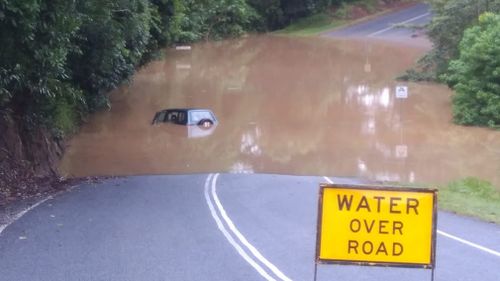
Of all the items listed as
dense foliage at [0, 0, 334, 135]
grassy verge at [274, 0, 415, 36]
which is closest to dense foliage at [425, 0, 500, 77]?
dense foliage at [0, 0, 334, 135]

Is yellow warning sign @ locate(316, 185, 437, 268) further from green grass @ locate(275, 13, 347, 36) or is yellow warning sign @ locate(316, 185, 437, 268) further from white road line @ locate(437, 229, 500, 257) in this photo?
green grass @ locate(275, 13, 347, 36)

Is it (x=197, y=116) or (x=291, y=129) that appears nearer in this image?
(x=197, y=116)

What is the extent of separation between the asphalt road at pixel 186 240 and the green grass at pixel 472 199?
2.52 ft

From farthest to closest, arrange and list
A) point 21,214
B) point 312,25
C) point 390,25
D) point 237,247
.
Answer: point 312,25, point 390,25, point 21,214, point 237,247

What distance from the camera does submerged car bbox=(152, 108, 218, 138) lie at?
3338 cm

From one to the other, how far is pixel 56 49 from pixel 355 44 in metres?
52.8

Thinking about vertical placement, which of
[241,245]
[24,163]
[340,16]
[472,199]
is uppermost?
[340,16]

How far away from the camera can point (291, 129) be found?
113 ft

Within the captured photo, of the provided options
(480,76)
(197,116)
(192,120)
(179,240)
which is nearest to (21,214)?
(179,240)

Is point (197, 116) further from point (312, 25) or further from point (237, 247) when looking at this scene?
point (312, 25)

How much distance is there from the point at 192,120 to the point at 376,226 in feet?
87.8

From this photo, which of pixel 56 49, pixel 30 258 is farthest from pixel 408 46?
pixel 30 258

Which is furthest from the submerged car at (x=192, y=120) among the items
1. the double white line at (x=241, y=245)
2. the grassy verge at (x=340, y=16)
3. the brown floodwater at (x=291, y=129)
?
the grassy verge at (x=340, y=16)

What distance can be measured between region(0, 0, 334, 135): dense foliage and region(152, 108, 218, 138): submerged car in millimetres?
2805
